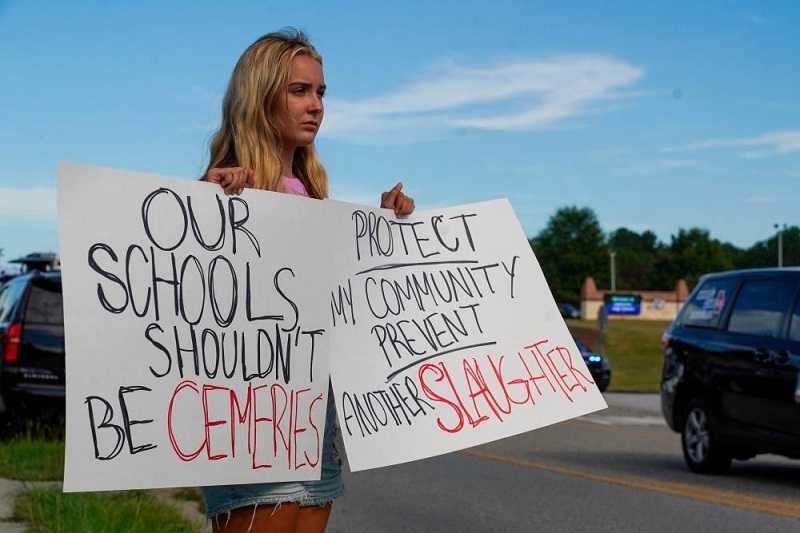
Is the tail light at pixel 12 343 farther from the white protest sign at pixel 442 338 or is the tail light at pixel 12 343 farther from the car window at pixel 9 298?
the white protest sign at pixel 442 338

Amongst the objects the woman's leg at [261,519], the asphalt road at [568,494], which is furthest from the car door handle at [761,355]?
the woman's leg at [261,519]

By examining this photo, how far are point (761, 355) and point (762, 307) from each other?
22.5 inches

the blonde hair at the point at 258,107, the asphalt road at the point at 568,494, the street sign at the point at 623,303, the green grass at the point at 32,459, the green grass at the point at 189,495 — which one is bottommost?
the asphalt road at the point at 568,494

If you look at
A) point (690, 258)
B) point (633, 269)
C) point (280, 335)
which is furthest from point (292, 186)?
point (633, 269)

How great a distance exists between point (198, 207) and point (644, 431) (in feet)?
48.0

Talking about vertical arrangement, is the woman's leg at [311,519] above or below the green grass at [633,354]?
above

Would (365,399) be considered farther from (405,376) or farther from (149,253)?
(149,253)

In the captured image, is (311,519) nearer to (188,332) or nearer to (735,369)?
(188,332)

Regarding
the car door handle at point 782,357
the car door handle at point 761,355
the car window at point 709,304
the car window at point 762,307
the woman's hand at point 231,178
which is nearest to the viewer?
the woman's hand at point 231,178

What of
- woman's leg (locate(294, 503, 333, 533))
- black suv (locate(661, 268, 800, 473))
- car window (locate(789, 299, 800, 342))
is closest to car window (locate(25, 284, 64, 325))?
black suv (locate(661, 268, 800, 473))

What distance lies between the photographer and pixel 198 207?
11.4 feet

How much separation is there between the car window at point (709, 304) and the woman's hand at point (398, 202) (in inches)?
334

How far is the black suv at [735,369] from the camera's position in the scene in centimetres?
1080

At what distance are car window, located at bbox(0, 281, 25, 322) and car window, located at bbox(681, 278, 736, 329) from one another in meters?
6.27
